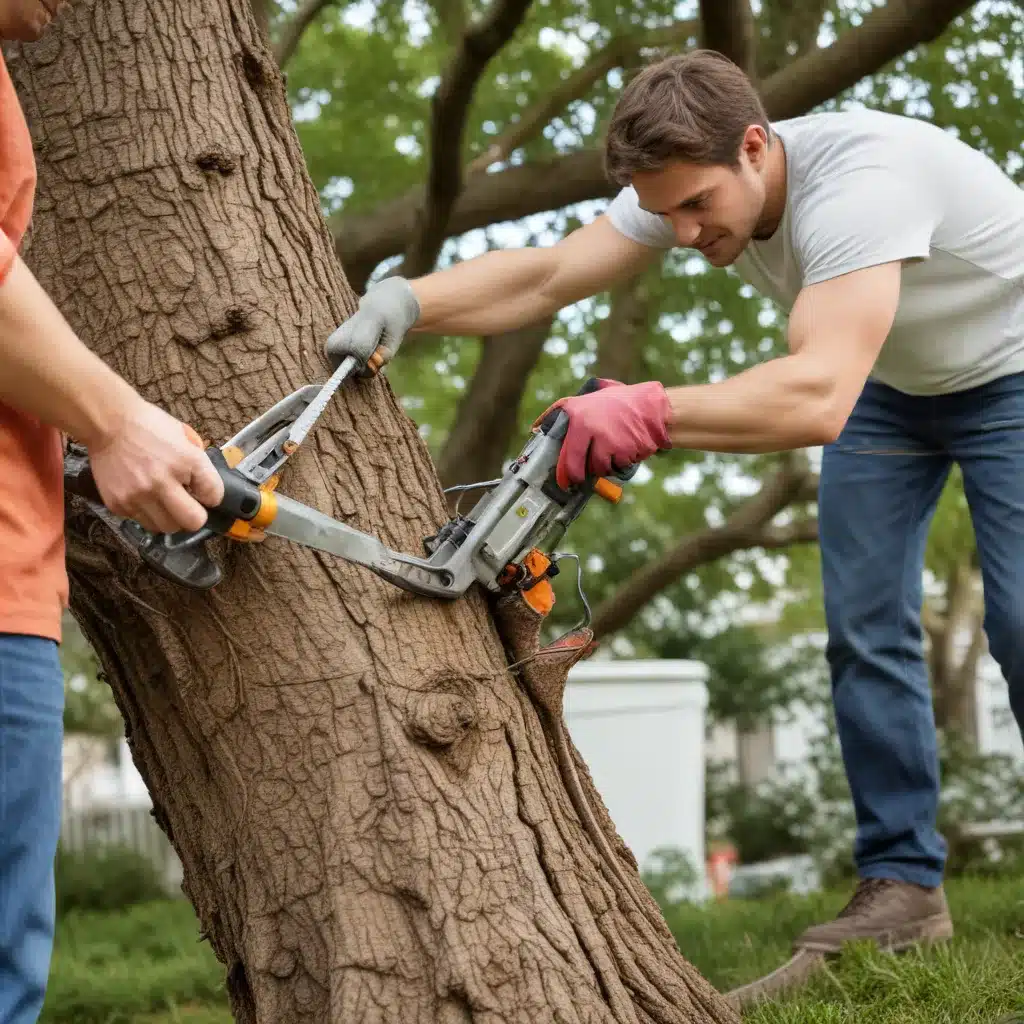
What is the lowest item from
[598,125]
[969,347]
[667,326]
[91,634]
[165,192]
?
[91,634]

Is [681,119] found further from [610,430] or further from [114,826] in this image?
[114,826]

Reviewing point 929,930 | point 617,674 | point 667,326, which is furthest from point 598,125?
point 929,930

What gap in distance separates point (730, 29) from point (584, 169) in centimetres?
118

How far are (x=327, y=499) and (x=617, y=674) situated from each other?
6.65 m

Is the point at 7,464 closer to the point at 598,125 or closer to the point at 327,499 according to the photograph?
the point at 327,499

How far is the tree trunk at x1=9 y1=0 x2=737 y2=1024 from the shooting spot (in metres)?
2.11

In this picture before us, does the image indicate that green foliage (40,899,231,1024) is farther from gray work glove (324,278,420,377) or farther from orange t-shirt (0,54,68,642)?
orange t-shirt (0,54,68,642)

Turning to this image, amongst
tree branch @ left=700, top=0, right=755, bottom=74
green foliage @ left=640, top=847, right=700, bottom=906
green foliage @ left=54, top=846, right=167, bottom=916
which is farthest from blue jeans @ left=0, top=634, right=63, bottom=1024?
green foliage @ left=54, top=846, right=167, bottom=916

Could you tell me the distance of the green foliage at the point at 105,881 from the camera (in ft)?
36.0

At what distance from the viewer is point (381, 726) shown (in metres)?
2.19

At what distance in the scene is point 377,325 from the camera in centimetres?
249

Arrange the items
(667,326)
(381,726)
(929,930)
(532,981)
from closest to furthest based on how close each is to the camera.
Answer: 1. (532,981)
2. (381,726)
3. (929,930)
4. (667,326)

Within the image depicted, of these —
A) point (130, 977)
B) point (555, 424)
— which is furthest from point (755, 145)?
point (130, 977)

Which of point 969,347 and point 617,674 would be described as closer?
point 969,347
